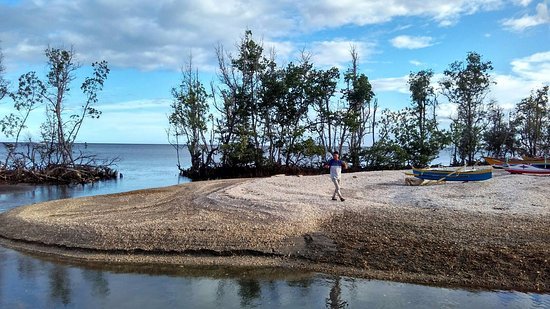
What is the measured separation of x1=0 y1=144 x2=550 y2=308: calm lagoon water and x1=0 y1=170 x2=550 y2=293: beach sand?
447 mm

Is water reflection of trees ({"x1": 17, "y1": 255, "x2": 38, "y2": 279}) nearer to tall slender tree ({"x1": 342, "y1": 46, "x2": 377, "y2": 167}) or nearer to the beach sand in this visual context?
the beach sand

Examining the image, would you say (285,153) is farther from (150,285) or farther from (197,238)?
(150,285)

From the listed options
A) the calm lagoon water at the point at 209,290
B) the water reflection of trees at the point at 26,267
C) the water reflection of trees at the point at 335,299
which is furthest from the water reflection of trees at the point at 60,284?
the water reflection of trees at the point at 335,299

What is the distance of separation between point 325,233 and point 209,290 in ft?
11.7

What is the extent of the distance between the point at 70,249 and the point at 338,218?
651 centimetres

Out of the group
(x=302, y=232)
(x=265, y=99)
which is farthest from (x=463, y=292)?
(x=265, y=99)

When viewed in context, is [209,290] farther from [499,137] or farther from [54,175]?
[499,137]

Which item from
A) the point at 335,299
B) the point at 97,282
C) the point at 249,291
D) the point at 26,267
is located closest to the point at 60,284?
the point at 97,282

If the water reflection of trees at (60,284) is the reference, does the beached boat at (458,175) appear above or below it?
above

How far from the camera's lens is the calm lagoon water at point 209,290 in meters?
7.91

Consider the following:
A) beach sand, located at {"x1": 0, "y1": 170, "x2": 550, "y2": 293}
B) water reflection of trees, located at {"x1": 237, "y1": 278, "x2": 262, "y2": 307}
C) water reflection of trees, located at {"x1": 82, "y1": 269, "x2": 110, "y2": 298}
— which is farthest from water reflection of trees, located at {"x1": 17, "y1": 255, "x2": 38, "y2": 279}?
water reflection of trees, located at {"x1": 237, "y1": 278, "x2": 262, "y2": 307}

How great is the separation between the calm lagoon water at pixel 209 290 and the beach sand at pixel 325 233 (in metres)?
0.45

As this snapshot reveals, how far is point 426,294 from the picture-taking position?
825cm

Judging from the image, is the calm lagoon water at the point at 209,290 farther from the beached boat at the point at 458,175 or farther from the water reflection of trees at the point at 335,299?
the beached boat at the point at 458,175
